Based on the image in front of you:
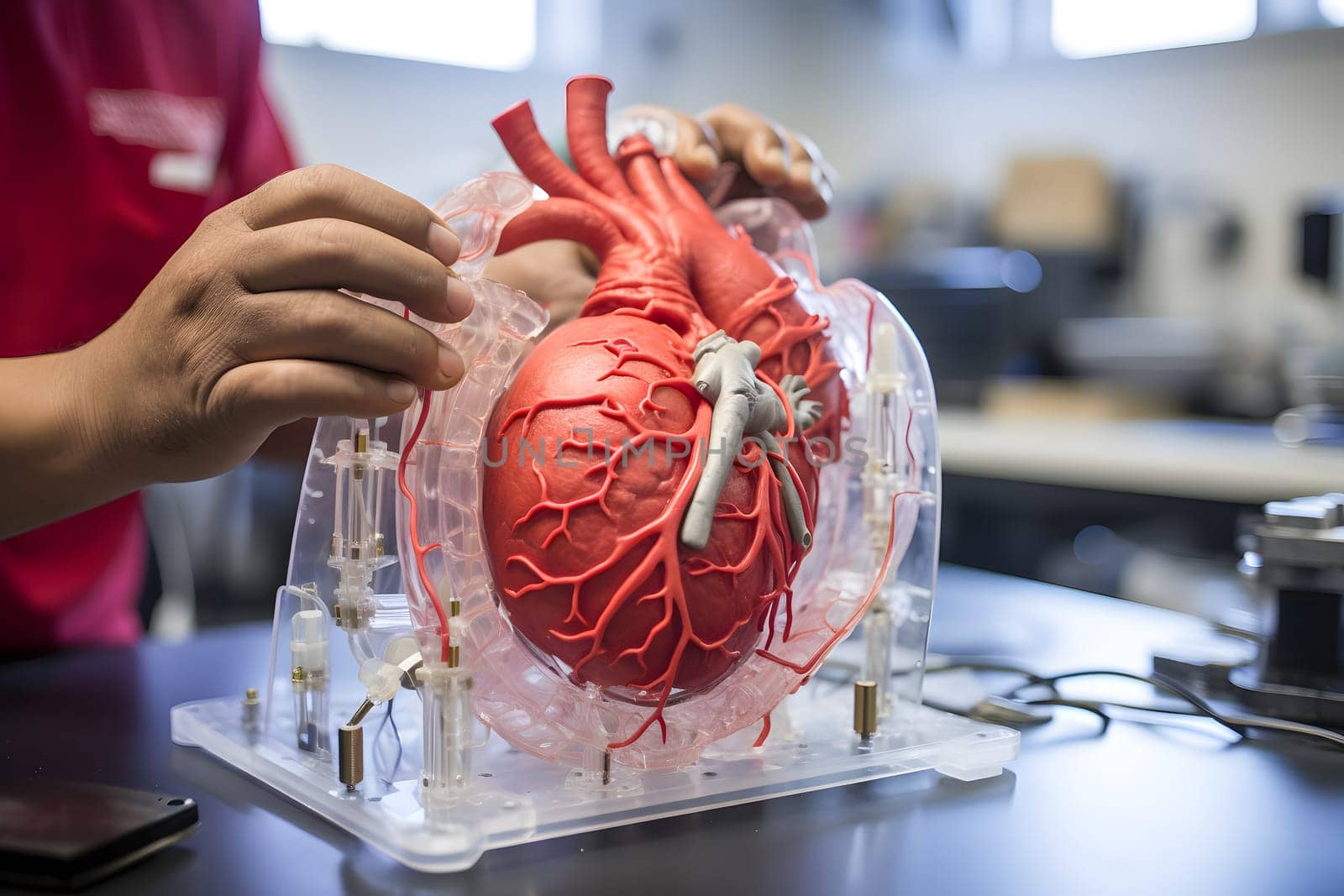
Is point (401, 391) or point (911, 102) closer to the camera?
point (401, 391)

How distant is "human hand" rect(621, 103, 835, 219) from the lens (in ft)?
2.84

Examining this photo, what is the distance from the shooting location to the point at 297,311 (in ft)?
1.91

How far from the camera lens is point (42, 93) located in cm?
119

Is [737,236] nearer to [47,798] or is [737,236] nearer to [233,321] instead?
[233,321]

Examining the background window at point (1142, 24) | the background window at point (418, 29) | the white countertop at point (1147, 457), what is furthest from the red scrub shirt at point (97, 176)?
the background window at point (1142, 24)

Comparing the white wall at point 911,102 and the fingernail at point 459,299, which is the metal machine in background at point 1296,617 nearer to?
the fingernail at point 459,299

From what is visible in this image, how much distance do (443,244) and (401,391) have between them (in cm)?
8

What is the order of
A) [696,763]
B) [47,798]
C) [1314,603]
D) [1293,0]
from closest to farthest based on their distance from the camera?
[47,798] → [696,763] → [1314,603] → [1293,0]

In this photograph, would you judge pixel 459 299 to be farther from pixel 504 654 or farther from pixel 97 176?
pixel 97 176

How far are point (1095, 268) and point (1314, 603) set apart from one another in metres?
2.20

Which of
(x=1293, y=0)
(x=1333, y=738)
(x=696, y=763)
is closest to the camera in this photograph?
(x=696, y=763)

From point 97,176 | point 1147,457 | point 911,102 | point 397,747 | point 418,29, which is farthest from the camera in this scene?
point 911,102

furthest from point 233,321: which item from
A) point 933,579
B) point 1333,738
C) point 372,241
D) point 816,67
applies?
point 816,67

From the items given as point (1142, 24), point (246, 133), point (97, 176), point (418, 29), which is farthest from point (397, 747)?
point (1142, 24)
